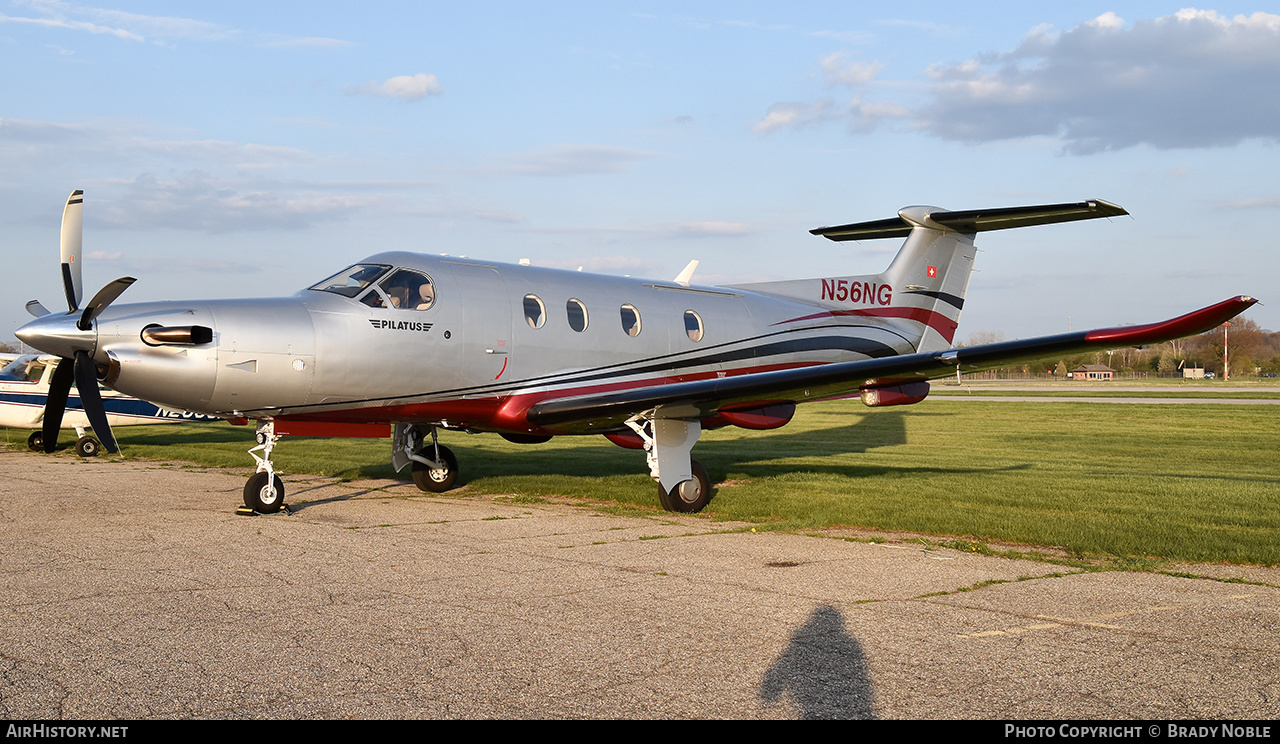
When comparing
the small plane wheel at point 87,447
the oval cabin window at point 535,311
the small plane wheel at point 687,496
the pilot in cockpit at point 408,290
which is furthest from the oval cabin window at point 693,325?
the small plane wheel at point 87,447

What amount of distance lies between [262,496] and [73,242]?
449 centimetres

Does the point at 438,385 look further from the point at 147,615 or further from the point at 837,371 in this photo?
the point at 147,615

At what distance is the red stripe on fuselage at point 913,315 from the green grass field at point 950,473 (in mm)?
2546

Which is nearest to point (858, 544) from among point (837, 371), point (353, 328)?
point (837, 371)

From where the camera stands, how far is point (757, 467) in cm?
1703

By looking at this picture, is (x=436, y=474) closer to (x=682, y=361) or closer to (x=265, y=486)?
(x=265, y=486)

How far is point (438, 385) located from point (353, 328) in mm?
1281

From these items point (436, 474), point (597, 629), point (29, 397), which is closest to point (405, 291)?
point (436, 474)

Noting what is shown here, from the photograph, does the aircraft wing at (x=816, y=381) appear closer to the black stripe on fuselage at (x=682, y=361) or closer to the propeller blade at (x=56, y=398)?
the black stripe on fuselage at (x=682, y=361)

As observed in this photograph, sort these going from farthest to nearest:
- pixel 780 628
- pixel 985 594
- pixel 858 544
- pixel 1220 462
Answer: pixel 1220 462 → pixel 858 544 → pixel 985 594 → pixel 780 628

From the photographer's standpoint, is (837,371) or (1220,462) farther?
(1220,462)

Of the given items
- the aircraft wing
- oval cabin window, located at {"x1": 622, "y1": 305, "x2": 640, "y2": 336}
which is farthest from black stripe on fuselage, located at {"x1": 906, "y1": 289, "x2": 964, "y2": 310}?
oval cabin window, located at {"x1": 622, "y1": 305, "x2": 640, "y2": 336}

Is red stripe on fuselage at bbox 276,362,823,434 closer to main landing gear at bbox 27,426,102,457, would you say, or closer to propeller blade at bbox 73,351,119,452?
propeller blade at bbox 73,351,119,452

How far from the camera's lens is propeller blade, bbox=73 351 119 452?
34.1ft
